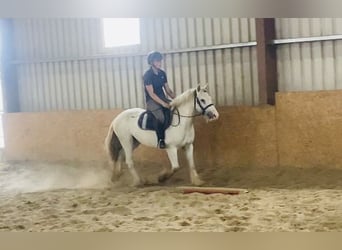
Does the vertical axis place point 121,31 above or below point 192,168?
above

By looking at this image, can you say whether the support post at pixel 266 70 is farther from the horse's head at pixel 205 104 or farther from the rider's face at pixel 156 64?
the rider's face at pixel 156 64

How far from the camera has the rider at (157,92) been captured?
1.67m

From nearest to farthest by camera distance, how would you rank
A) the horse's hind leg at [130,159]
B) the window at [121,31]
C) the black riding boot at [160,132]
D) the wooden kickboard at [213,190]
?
the window at [121,31] → the wooden kickboard at [213,190] → the horse's hind leg at [130,159] → the black riding boot at [160,132]

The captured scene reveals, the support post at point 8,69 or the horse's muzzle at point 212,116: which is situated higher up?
the support post at point 8,69

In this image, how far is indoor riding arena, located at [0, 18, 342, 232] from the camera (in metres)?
1.53

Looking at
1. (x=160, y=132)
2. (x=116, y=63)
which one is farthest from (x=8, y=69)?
(x=160, y=132)

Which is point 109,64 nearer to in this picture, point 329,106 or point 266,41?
point 266,41

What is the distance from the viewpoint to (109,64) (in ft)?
5.48

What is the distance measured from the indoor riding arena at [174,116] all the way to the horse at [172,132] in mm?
22

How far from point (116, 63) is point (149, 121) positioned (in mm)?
276

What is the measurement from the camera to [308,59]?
188 centimetres

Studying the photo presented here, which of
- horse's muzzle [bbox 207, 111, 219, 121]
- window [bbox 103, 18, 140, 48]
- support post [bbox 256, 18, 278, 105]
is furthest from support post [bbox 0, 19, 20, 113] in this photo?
support post [bbox 256, 18, 278, 105]

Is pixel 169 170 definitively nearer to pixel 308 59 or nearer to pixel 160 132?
pixel 160 132

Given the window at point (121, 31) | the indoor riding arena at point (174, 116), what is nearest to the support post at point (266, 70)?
the indoor riding arena at point (174, 116)
